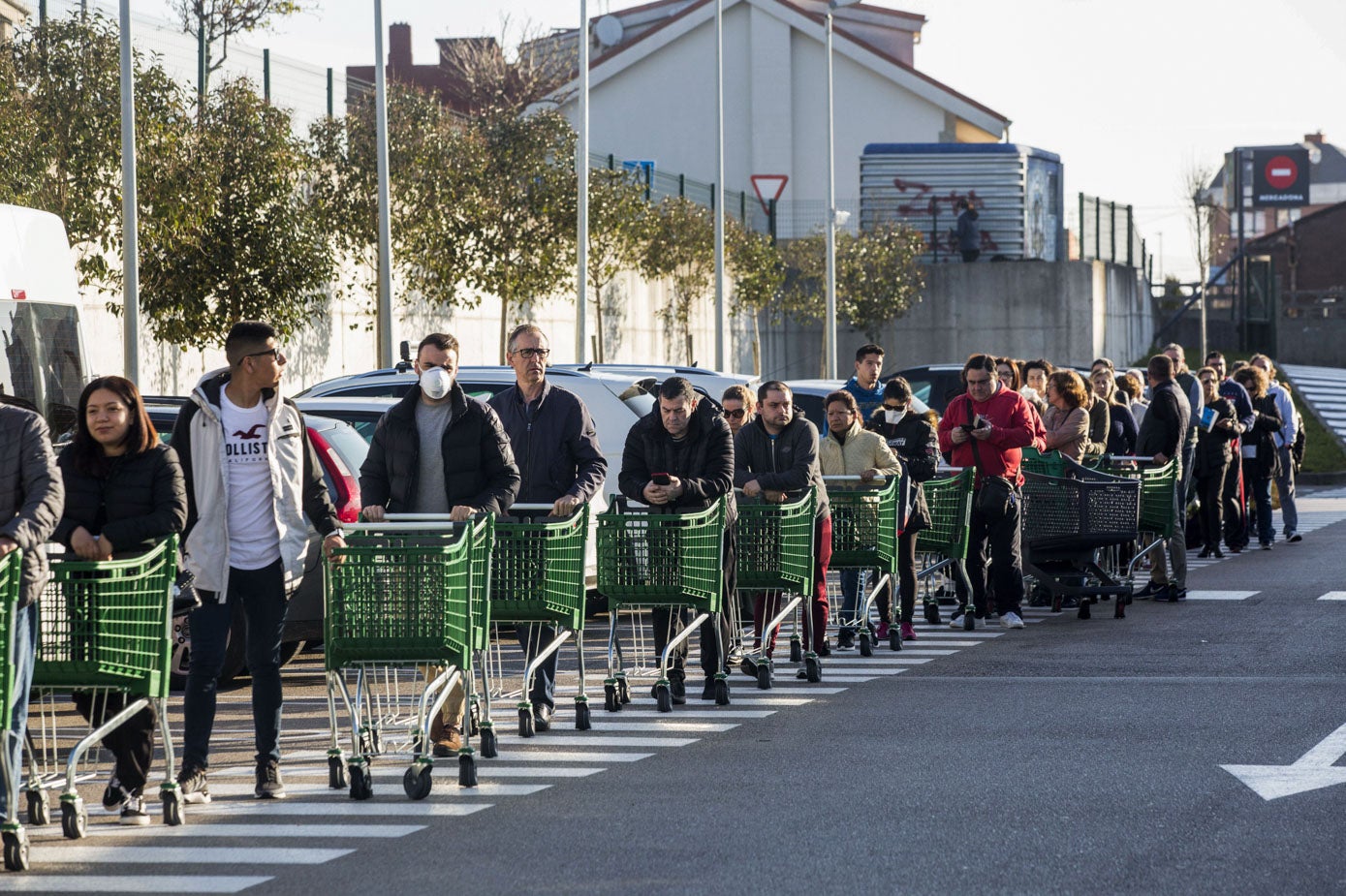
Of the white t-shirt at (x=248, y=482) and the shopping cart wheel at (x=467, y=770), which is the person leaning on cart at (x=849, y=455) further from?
the white t-shirt at (x=248, y=482)

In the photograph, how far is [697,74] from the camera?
6406cm

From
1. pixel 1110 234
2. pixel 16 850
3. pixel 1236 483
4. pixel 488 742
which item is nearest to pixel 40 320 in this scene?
pixel 488 742

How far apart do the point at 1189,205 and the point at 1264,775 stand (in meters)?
101


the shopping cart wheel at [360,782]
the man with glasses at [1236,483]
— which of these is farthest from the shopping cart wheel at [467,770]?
the man with glasses at [1236,483]

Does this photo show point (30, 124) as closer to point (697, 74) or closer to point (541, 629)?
point (541, 629)

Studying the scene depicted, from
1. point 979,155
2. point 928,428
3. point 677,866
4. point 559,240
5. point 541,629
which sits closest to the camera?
point 677,866

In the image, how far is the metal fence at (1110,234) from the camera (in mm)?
52969

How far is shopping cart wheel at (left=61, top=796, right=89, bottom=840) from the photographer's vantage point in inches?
298

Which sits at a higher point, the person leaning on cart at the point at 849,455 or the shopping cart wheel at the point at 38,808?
the person leaning on cart at the point at 849,455

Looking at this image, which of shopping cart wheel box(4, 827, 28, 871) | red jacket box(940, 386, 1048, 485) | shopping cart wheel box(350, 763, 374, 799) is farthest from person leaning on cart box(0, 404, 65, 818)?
red jacket box(940, 386, 1048, 485)

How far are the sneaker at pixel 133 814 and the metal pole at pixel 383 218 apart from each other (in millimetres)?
18789

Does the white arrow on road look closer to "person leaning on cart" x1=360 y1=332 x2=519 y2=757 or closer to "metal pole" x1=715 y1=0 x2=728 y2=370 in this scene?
"person leaning on cart" x1=360 y1=332 x2=519 y2=757

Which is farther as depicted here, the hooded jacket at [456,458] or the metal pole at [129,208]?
the metal pole at [129,208]

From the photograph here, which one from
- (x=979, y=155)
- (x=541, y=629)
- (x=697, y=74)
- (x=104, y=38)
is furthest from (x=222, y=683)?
(x=697, y=74)
